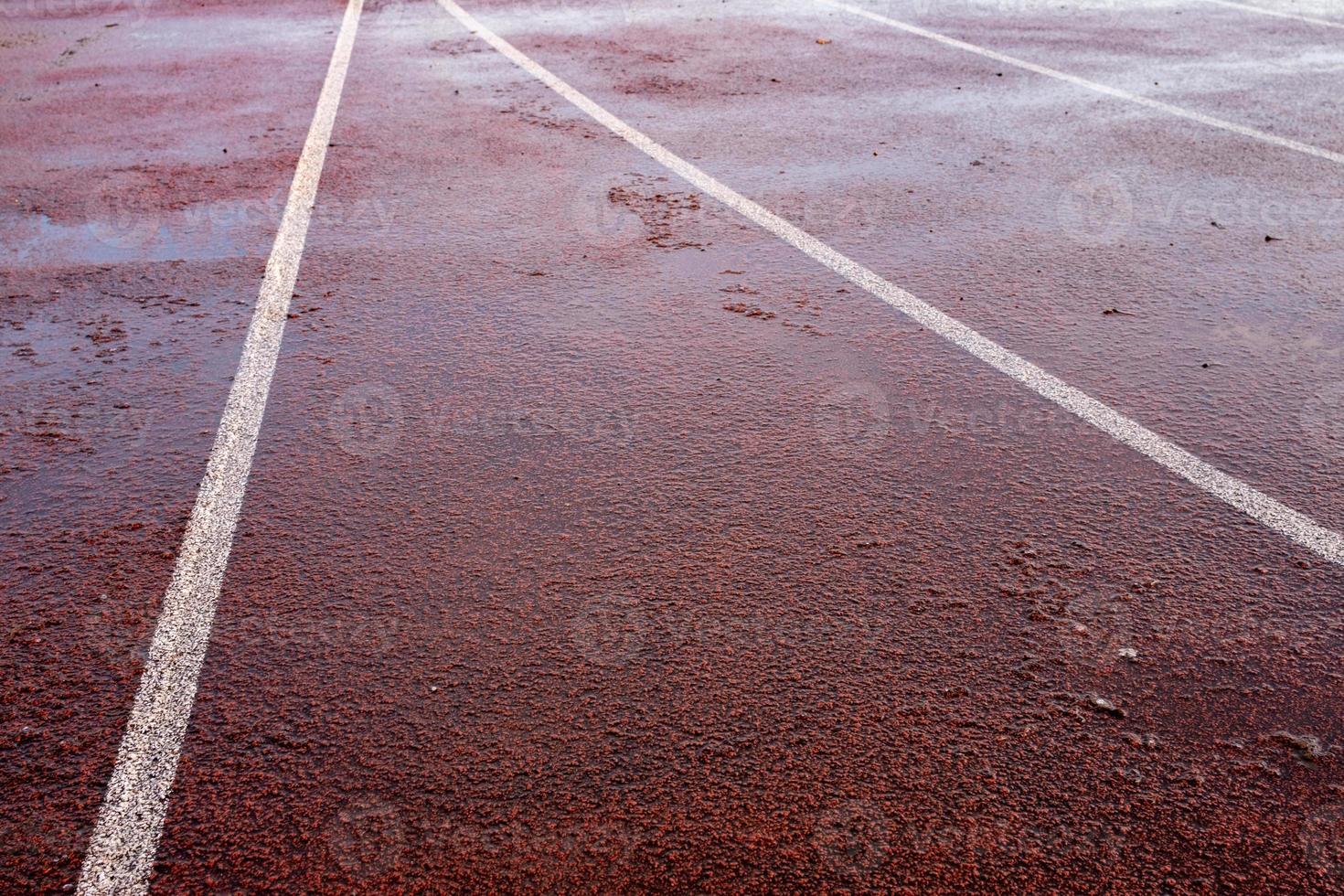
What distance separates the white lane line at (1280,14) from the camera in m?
12.6

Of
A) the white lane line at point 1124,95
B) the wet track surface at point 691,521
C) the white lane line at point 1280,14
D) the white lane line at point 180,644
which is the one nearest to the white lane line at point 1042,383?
the wet track surface at point 691,521

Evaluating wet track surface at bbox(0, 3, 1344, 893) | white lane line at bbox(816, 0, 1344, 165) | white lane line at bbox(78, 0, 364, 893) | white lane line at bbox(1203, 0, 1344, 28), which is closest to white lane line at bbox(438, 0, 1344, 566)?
wet track surface at bbox(0, 3, 1344, 893)

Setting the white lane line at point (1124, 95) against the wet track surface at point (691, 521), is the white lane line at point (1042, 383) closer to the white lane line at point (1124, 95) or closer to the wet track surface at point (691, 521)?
the wet track surface at point (691, 521)

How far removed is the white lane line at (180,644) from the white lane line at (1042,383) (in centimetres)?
287

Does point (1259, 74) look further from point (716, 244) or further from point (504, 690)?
point (504, 690)

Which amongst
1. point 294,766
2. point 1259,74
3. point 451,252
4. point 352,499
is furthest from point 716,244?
point 1259,74

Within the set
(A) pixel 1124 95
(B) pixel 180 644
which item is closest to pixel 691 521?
(B) pixel 180 644

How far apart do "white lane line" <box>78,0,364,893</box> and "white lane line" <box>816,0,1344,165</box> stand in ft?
22.7

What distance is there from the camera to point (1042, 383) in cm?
493

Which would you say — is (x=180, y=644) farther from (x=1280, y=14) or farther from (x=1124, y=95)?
(x=1280, y=14)

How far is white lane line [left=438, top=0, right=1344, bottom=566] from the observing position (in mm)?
3936

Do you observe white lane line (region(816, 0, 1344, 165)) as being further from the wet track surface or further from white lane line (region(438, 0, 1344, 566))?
white lane line (region(438, 0, 1344, 566))

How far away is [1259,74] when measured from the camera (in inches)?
406

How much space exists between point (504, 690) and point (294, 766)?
60cm
